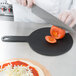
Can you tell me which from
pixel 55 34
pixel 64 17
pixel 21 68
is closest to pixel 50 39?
pixel 55 34

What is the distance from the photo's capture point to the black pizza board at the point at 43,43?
87 centimetres

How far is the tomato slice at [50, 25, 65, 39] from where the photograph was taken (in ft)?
3.01

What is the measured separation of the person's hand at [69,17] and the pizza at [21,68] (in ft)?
0.98

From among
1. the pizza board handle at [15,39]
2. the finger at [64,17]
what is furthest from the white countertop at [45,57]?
the finger at [64,17]

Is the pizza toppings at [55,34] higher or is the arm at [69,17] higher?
the arm at [69,17]

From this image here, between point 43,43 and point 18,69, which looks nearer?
point 18,69

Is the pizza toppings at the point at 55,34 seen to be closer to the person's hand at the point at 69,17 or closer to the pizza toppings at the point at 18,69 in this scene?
the person's hand at the point at 69,17

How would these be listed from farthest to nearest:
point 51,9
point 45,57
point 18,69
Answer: point 51,9
point 45,57
point 18,69

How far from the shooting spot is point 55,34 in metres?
0.94

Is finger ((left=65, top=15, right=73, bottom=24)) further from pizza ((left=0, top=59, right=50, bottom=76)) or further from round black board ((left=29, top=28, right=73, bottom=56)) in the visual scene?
pizza ((left=0, top=59, right=50, bottom=76))

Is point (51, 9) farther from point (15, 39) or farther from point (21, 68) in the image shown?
point (21, 68)

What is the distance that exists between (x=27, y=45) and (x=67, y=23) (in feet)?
0.83

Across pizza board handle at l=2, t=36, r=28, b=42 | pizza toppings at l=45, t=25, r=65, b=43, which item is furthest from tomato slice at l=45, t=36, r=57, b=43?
pizza board handle at l=2, t=36, r=28, b=42

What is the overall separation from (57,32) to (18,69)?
0.31 meters
